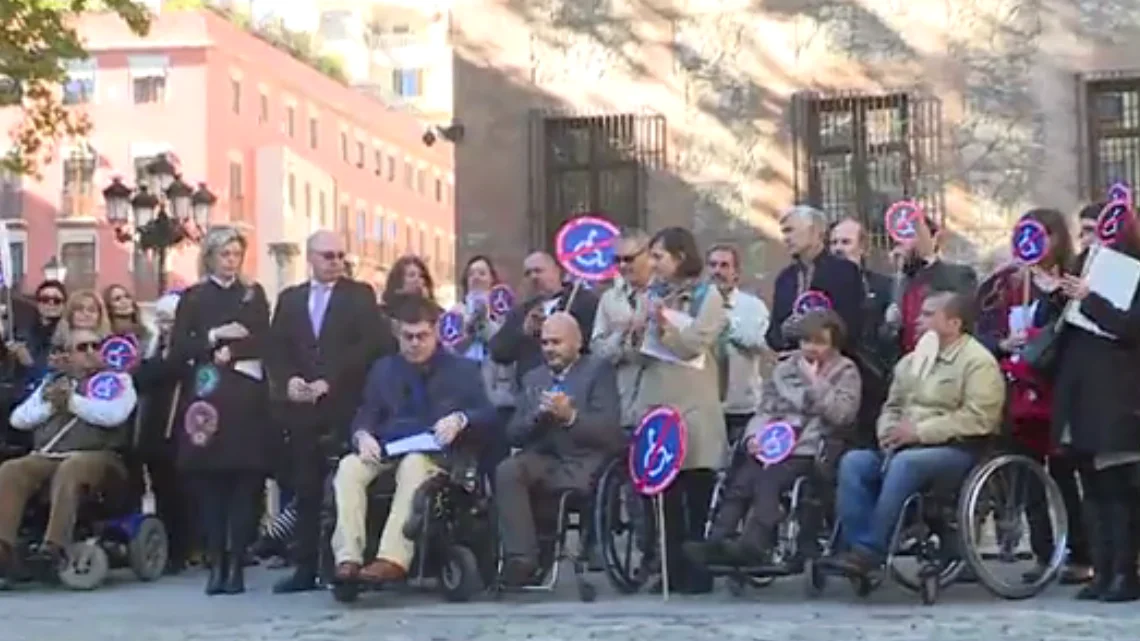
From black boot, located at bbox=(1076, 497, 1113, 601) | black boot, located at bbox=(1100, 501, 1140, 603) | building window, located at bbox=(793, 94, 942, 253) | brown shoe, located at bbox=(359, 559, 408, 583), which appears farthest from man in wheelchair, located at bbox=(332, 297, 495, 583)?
building window, located at bbox=(793, 94, 942, 253)

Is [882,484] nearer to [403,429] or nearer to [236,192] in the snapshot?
[403,429]

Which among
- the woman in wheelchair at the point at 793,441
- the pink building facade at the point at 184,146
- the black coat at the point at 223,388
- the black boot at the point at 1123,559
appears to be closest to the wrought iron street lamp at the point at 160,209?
the black coat at the point at 223,388

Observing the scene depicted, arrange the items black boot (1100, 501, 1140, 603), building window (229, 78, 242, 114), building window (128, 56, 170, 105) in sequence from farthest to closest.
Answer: building window (229, 78, 242, 114) → building window (128, 56, 170, 105) → black boot (1100, 501, 1140, 603)

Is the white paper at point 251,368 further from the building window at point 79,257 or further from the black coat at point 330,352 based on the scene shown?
the building window at point 79,257

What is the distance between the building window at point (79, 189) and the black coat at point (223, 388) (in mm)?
54476

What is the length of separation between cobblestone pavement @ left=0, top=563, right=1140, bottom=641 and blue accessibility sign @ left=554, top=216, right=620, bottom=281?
1642mm

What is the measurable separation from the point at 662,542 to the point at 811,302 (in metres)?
1.49

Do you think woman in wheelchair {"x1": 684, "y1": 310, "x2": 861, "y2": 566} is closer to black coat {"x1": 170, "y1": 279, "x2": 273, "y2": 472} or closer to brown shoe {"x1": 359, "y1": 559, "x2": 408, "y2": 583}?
brown shoe {"x1": 359, "y1": 559, "x2": 408, "y2": 583}

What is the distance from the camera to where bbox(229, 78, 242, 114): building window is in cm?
6494

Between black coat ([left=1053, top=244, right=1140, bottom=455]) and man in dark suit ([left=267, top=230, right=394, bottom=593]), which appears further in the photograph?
man in dark suit ([left=267, top=230, right=394, bottom=593])

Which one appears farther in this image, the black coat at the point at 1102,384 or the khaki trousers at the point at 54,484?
the khaki trousers at the point at 54,484

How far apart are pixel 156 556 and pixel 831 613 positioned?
4.48m

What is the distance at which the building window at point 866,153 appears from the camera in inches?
695

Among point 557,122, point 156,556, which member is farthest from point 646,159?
point 156,556
